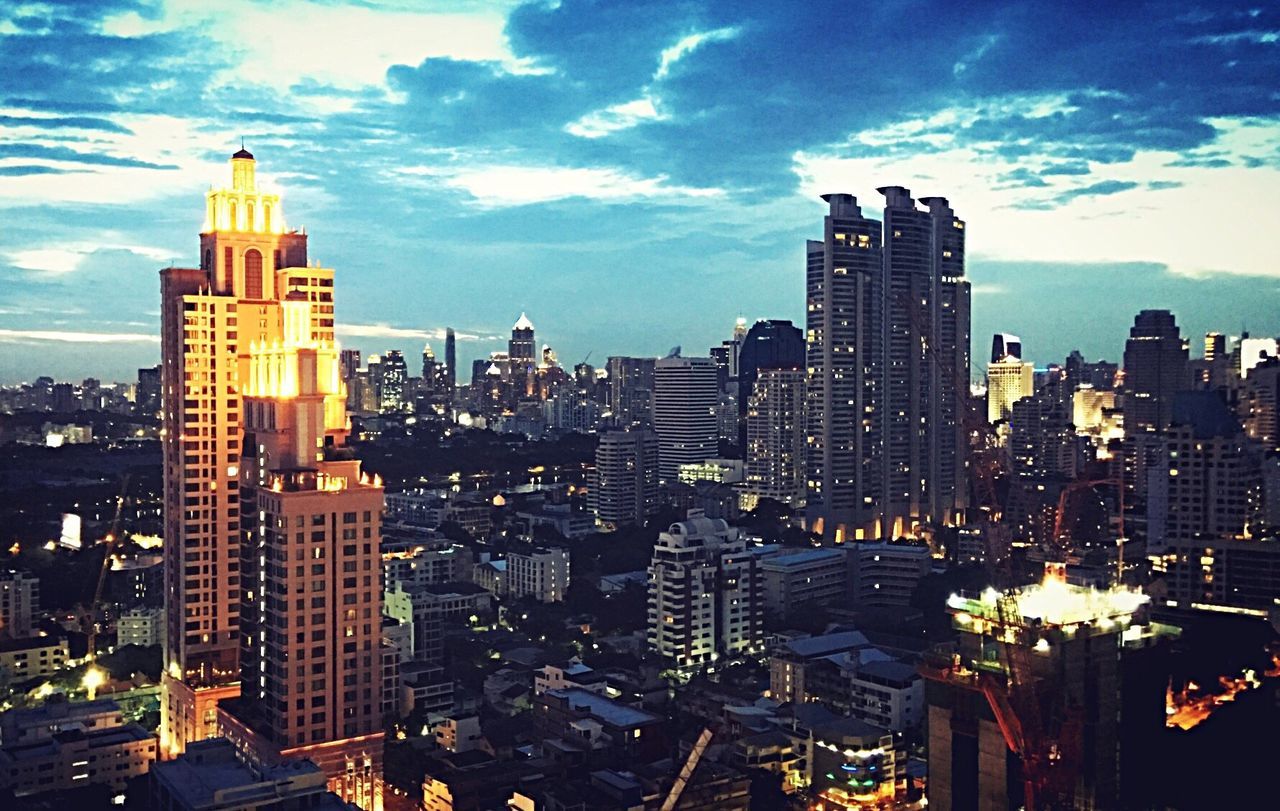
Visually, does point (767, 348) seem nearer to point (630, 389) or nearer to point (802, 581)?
point (630, 389)

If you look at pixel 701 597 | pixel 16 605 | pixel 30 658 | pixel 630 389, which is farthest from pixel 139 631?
pixel 630 389

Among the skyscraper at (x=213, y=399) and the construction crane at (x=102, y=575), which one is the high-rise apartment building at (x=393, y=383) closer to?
the construction crane at (x=102, y=575)

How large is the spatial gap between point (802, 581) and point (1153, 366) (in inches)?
720

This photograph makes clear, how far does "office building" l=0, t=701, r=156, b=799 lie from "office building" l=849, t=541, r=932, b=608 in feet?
52.3

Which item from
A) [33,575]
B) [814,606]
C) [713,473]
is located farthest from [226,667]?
[713,473]

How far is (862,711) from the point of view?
638 inches

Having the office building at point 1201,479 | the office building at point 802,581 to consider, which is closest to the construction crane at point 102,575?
the office building at point 802,581

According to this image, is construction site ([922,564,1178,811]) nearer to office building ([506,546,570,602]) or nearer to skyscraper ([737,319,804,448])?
office building ([506,546,570,602])

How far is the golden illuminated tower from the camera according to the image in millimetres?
14289

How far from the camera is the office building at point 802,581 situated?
79.7ft

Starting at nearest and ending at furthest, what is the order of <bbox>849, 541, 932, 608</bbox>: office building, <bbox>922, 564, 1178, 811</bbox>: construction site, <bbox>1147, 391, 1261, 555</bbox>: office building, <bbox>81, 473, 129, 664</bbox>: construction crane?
<bbox>922, 564, 1178, 811</bbox>: construction site, <bbox>81, 473, 129, 664</bbox>: construction crane, <bbox>1147, 391, 1261, 555</bbox>: office building, <bbox>849, 541, 932, 608</bbox>: office building

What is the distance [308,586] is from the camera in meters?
12.1

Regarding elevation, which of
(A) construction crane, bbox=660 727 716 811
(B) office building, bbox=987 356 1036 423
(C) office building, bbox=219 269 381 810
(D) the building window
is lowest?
(A) construction crane, bbox=660 727 716 811

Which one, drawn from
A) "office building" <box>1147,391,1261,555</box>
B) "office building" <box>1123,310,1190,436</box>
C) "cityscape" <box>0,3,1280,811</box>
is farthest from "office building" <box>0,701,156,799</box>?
"office building" <box>1123,310,1190,436</box>
